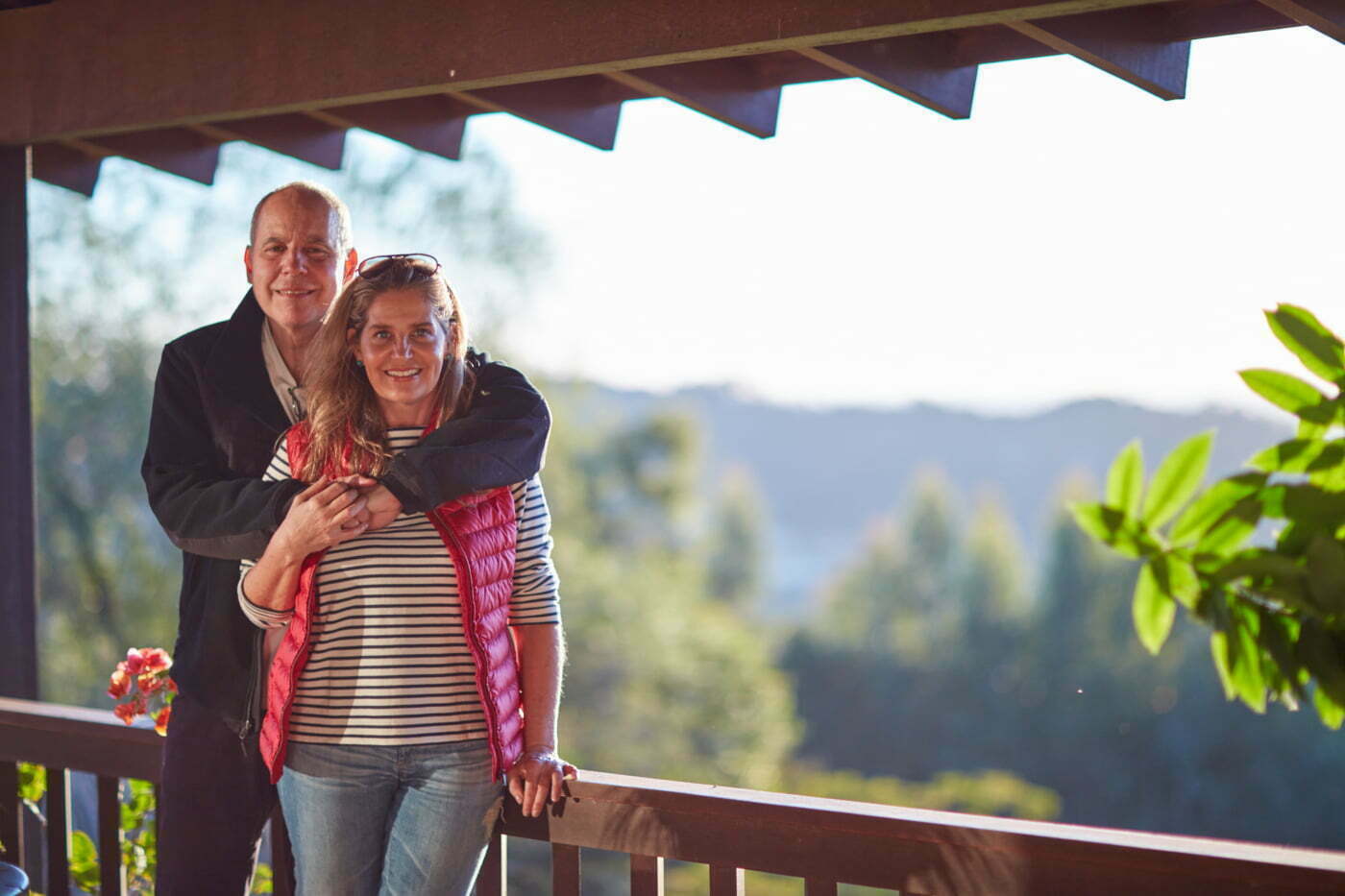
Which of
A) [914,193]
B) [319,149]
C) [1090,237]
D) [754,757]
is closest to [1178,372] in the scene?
[1090,237]

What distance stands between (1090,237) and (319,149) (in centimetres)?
3183

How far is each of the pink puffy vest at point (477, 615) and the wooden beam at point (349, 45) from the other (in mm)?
720

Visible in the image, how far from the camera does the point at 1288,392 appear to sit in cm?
92

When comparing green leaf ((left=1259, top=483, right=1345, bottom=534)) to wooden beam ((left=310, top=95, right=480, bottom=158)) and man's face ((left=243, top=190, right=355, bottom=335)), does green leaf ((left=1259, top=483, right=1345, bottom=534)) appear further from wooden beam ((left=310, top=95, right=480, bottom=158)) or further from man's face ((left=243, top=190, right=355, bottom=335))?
wooden beam ((left=310, top=95, right=480, bottom=158))

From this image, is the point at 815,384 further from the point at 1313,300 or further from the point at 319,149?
the point at 319,149

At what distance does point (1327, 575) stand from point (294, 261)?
1.38 meters

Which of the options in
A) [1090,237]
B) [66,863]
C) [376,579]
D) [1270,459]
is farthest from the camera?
[1090,237]

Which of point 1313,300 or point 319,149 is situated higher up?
point 1313,300

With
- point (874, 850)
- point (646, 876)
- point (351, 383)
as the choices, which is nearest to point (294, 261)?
point (351, 383)

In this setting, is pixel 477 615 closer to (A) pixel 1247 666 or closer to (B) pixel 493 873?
(B) pixel 493 873

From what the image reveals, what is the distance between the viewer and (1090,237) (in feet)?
107

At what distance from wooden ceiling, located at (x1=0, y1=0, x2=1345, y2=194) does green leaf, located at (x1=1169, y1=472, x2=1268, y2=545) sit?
3.15ft

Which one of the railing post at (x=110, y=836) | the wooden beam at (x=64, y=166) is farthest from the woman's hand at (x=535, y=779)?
the wooden beam at (x=64, y=166)

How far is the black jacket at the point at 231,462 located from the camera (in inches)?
65.4
